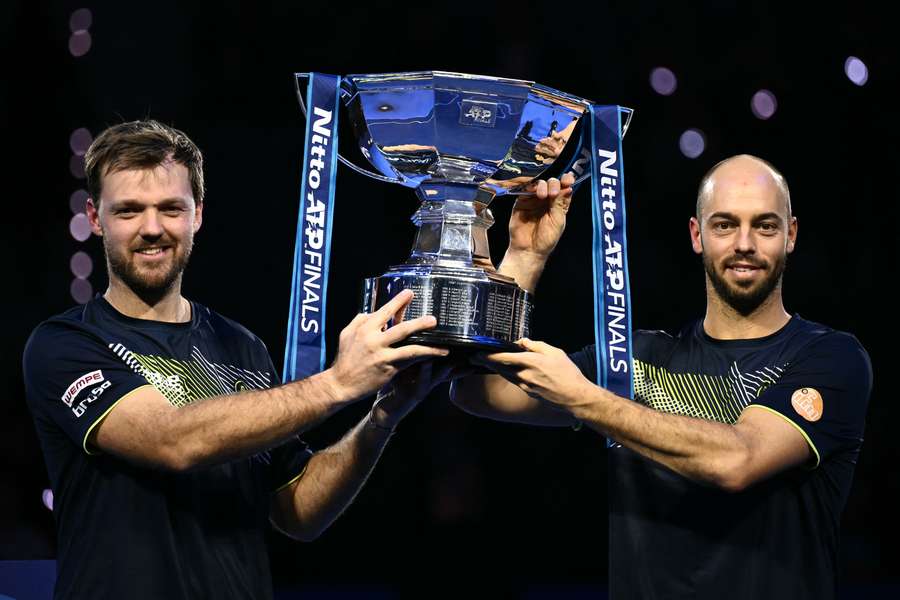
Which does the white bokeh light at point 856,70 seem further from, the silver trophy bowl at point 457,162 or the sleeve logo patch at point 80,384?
the sleeve logo patch at point 80,384

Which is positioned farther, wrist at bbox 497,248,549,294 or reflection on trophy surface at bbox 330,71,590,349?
wrist at bbox 497,248,549,294

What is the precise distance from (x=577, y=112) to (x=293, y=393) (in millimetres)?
788

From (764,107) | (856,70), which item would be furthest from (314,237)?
(856,70)

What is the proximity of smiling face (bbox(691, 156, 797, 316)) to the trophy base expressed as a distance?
1.83 ft

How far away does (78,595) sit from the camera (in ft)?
6.78

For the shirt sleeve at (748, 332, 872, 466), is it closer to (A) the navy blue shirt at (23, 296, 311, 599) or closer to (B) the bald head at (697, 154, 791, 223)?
(B) the bald head at (697, 154, 791, 223)

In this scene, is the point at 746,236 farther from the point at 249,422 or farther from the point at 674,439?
the point at 249,422

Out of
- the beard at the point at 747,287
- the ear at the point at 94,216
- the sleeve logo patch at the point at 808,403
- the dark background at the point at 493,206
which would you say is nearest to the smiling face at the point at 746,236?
the beard at the point at 747,287

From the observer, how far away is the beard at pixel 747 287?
2377 mm

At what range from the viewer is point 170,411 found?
2.08 m

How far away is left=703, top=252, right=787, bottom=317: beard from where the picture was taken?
238 centimetres

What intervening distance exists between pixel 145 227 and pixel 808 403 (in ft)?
4.47

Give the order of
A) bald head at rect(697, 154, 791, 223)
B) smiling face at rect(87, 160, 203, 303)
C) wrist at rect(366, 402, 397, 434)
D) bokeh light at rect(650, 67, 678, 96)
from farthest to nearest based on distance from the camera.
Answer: bokeh light at rect(650, 67, 678, 96), bald head at rect(697, 154, 791, 223), wrist at rect(366, 402, 397, 434), smiling face at rect(87, 160, 203, 303)

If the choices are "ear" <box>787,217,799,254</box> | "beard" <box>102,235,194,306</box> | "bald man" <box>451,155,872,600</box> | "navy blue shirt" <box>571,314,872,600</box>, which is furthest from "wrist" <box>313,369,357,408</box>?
"ear" <box>787,217,799,254</box>
